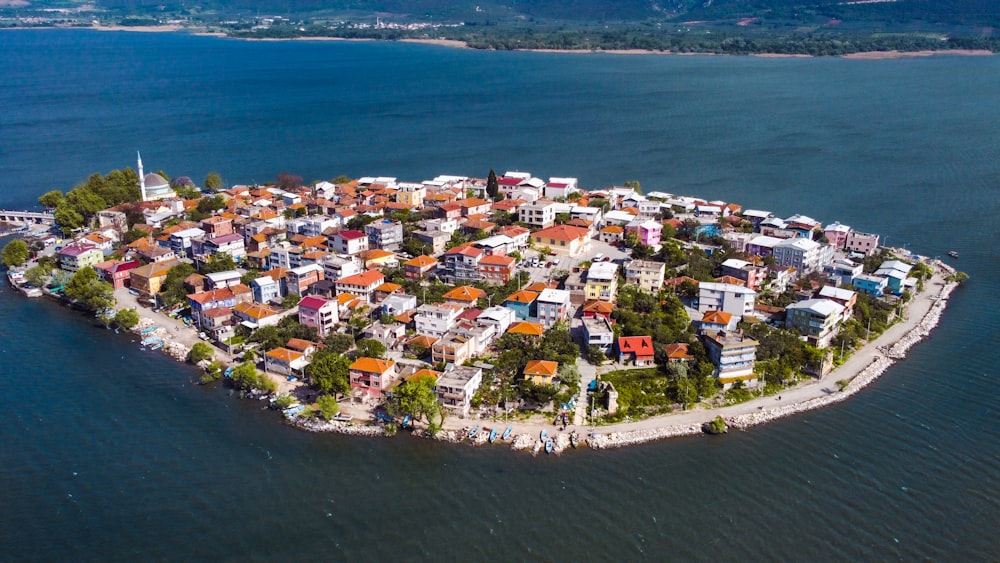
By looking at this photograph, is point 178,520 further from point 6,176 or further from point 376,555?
point 6,176

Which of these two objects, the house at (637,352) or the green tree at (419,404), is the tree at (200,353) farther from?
the house at (637,352)

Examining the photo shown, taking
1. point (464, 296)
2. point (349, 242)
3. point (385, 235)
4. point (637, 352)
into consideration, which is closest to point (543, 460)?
point (637, 352)

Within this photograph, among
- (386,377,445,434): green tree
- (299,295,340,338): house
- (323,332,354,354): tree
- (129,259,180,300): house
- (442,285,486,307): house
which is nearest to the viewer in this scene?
(386,377,445,434): green tree

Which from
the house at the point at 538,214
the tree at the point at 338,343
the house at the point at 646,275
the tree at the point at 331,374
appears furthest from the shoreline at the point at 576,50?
the tree at the point at 331,374

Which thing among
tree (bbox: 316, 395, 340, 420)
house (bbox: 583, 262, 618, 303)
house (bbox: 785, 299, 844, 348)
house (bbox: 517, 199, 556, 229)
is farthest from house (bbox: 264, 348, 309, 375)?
house (bbox: 785, 299, 844, 348)

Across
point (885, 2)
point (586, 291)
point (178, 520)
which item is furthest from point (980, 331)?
point (885, 2)

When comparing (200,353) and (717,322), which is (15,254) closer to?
(200,353)

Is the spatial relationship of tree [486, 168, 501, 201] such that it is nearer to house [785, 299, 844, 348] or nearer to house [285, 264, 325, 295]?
house [285, 264, 325, 295]

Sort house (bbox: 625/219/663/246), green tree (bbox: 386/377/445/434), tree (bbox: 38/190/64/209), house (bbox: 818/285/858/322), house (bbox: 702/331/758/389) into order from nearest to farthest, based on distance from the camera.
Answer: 1. green tree (bbox: 386/377/445/434)
2. house (bbox: 702/331/758/389)
3. house (bbox: 818/285/858/322)
4. house (bbox: 625/219/663/246)
5. tree (bbox: 38/190/64/209)
